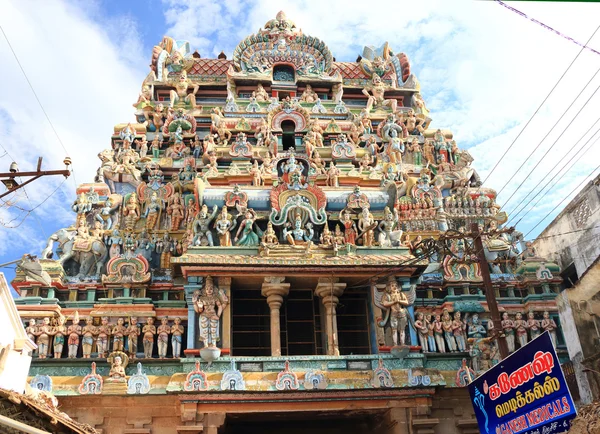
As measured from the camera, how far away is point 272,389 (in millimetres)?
15023

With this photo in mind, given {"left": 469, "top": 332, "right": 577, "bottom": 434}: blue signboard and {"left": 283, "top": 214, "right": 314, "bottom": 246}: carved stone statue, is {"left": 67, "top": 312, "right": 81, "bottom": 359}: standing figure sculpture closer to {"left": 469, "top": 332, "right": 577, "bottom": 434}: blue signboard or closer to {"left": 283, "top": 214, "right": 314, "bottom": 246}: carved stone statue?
{"left": 283, "top": 214, "right": 314, "bottom": 246}: carved stone statue

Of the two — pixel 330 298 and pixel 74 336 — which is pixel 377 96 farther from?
pixel 74 336

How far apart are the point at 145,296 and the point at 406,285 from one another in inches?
328

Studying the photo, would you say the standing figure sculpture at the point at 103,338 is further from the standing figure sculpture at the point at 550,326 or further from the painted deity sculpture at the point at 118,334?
the standing figure sculpture at the point at 550,326

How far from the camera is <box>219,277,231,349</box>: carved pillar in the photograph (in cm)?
1611

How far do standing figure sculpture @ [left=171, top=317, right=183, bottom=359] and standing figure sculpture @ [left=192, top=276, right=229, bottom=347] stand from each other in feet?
3.96

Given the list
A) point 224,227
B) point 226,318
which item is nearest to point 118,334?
point 226,318

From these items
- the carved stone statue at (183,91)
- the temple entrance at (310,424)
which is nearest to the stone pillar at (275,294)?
the temple entrance at (310,424)

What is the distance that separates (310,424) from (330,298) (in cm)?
429

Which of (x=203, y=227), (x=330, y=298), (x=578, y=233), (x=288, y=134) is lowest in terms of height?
(x=330, y=298)

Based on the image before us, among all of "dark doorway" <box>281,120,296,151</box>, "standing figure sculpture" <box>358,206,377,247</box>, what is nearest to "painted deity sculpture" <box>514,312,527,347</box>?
"standing figure sculpture" <box>358,206,377,247</box>

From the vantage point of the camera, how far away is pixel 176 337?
16969mm

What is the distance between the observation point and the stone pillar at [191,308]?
16.0m

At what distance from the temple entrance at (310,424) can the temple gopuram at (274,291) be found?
2.5 inches
